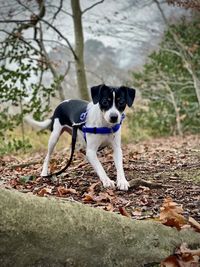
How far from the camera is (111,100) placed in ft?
15.7

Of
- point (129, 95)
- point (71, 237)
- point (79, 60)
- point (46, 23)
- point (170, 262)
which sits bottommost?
point (170, 262)

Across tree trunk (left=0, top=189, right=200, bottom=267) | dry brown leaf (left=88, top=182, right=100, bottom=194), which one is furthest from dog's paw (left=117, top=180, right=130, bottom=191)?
tree trunk (left=0, top=189, right=200, bottom=267)

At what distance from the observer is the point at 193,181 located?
16.2 feet

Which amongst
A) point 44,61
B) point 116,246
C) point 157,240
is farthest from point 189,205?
point 44,61

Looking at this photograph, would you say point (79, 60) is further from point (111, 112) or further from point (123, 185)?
point (123, 185)

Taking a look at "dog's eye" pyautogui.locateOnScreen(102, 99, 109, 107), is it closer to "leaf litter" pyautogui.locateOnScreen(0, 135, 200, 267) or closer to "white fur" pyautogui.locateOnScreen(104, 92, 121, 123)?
"white fur" pyautogui.locateOnScreen(104, 92, 121, 123)

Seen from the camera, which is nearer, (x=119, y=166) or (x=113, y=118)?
(x=113, y=118)

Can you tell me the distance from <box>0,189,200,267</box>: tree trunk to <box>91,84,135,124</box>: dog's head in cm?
212

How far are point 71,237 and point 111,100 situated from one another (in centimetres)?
255

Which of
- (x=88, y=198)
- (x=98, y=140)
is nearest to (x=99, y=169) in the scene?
(x=98, y=140)

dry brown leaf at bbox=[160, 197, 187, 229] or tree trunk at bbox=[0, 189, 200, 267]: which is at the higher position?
tree trunk at bbox=[0, 189, 200, 267]

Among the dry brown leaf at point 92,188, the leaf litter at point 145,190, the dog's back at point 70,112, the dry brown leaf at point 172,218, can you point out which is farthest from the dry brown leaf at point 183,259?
the dog's back at point 70,112

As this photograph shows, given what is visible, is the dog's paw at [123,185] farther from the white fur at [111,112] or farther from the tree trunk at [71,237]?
the tree trunk at [71,237]

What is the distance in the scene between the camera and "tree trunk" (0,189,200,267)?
223 cm
